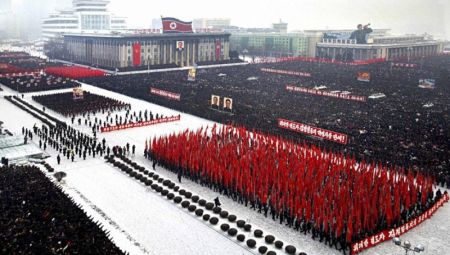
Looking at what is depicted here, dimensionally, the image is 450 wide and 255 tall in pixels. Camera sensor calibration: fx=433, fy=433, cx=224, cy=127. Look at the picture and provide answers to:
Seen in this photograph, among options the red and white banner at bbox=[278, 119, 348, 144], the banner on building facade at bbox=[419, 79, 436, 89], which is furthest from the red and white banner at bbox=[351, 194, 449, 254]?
the banner on building facade at bbox=[419, 79, 436, 89]

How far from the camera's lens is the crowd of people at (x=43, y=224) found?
23.3 metres

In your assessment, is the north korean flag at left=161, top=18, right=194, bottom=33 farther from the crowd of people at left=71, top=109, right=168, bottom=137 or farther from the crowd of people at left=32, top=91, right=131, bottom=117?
the crowd of people at left=71, top=109, right=168, bottom=137

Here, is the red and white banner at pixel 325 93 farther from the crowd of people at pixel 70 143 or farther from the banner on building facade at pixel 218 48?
the banner on building facade at pixel 218 48

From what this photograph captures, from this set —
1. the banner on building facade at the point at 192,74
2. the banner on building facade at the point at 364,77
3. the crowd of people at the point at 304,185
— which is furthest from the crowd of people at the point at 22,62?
the crowd of people at the point at 304,185

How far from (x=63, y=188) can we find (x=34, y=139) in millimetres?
17142

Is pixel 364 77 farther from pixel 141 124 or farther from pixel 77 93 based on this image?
pixel 77 93

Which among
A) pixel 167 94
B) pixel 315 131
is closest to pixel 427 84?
pixel 315 131

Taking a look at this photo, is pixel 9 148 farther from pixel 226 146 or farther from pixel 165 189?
pixel 226 146

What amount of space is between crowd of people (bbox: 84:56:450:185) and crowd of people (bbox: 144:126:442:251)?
5.70m

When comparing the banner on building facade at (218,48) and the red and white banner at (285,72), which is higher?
the banner on building facade at (218,48)

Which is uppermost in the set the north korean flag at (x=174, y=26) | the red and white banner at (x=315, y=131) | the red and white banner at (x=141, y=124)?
the north korean flag at (x=174, y=26)

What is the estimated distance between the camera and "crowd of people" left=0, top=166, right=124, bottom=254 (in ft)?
76.4

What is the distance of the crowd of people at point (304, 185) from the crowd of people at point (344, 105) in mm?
5696

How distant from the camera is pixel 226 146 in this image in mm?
42719
